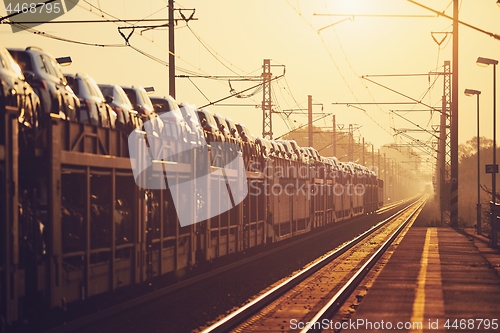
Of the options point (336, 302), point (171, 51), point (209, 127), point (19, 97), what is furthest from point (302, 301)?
point (171, 51)

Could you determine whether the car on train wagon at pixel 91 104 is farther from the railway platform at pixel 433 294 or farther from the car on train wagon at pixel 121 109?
the railway platform at pixel 433 294

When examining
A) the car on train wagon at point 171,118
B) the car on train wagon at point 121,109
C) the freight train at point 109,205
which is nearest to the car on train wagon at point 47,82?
the freight train at point 109,205

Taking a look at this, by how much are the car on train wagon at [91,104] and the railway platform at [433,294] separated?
534 cm

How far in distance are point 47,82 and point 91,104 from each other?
1.79 metres

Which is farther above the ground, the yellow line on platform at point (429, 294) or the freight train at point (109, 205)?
the freight train at point (109, 205)

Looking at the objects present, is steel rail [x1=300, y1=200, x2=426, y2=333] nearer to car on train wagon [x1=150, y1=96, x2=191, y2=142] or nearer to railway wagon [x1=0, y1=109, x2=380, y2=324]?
railway wagon [x1=0, y1=109, x2=380, y2=324]

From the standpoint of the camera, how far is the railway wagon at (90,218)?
10391mm

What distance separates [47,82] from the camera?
14.1 m

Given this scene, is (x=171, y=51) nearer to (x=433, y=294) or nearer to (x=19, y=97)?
(x=433, y=294)

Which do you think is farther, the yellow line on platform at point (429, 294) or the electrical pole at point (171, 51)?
the electrical pole at point (171, 51)

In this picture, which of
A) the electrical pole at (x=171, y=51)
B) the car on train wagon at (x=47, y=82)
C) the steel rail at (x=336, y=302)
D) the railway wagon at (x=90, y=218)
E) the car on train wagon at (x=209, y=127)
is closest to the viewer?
the railway wagon at (x=90, y=218)

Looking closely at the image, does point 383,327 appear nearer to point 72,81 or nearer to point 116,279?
point 116,279

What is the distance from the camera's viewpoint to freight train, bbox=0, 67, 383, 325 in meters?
10.8

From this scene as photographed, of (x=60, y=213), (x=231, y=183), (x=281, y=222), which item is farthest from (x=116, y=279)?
(x=281, y=222)
